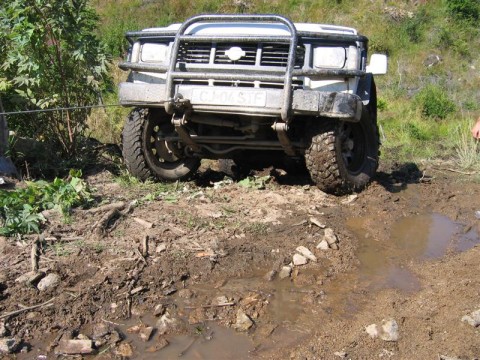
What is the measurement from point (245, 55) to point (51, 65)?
2.80 m

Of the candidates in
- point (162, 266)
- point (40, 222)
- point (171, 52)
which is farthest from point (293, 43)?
point (40, 222)

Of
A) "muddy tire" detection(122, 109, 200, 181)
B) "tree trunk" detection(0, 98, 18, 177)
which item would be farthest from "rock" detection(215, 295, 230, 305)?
"tree trunk" detection(0, 98, 18, 177)

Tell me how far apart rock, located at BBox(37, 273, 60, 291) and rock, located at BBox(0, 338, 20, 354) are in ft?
1.66

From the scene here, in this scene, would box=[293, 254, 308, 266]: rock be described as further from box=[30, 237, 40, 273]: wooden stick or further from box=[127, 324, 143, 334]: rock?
box=[30, 237, 40, 273]: wooden stick

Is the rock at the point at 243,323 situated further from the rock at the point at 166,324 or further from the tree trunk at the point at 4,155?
the tree trunk at the point at 4,155

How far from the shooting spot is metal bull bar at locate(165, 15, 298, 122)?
4672 millimetres

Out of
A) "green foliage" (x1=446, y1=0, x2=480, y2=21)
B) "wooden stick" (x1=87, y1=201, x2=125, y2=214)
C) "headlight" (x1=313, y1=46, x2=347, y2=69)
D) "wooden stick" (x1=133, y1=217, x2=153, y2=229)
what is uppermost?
"green foliage" (x1=446, y1=0, x2=480, y2=21)

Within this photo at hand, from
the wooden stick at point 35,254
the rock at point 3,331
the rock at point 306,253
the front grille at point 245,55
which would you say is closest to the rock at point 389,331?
the rock at point 306,253

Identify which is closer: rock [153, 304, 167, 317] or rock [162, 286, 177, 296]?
rock [153, 304, 167, 317]

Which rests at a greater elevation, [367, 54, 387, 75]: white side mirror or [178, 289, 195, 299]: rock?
[367, 54, 387, 75]: white side mirror

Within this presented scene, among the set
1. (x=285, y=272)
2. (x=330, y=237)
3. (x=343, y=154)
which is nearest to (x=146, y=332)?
(x=285, y=272)

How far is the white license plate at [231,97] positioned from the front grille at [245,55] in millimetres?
334

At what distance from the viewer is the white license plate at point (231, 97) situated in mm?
4734

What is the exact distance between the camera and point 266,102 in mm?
4719
